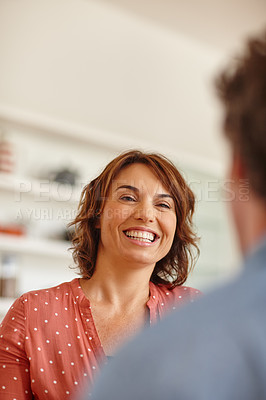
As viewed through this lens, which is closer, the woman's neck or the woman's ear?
the woman's ear

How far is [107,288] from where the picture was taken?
1.76 meters

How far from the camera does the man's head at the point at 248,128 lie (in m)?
0.61

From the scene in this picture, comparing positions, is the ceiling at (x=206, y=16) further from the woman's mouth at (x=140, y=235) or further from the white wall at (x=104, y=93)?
the woman's mouth at (x=140, y=235)

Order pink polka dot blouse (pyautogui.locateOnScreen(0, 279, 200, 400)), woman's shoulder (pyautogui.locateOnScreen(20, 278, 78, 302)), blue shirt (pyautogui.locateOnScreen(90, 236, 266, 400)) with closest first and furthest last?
1. blue shirt (pyautogui.locateOnScreen(90, 236, 266, 400))
2. pink polka dot blouse (pyautogui.locateOnScreen(0, 279, 200, 400))
3. woman's shoulder (pyautogui.locateOnScreen(20, 278, 78, 302))

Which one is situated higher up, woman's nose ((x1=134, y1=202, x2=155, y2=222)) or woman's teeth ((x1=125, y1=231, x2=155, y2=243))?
woman's nose ((x1=134, y1=202, x2=155, y2=222))

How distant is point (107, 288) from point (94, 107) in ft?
8.40

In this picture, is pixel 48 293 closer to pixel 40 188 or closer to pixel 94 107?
pixel 40 188

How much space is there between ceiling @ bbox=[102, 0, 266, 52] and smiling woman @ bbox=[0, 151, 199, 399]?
265cm

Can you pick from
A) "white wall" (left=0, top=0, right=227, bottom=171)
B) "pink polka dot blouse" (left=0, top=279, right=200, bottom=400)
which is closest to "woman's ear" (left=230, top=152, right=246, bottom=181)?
"pink polka dot blouse" (left=0, top=279, right=200, bottom=400)

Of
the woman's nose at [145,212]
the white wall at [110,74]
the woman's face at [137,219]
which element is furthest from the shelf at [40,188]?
the woman's nose at [145,212]

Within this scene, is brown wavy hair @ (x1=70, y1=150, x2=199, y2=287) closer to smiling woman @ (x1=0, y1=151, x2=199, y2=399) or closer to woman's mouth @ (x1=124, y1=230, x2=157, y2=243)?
smiling woman @ (x1=0, y1=151, x2=199, y2=399)

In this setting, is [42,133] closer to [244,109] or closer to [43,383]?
[43,383]

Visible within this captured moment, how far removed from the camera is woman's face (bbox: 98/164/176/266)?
5.73 ft

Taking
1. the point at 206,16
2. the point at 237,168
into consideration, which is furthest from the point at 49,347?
the point at 206,16
